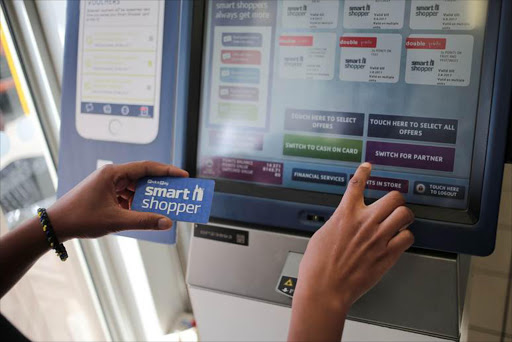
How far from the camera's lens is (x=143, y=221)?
35.7 inches

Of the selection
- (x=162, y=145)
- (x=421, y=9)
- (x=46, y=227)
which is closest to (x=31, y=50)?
(x=162, y=145)

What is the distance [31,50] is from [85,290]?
95 centimetres

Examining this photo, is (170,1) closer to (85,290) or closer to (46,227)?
(46,227)

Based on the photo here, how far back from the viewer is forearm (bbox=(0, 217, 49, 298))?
97 centimetres

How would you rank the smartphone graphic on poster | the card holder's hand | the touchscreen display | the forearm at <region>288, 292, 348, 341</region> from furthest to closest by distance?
the smartphone graphic on poster → the card holder's hand → the touchscreen display → the forearm at <region>288, 292, 348, 341</region>

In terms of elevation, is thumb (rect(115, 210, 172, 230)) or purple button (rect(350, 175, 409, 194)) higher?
purple button (rect(350, 175, 409, 194))

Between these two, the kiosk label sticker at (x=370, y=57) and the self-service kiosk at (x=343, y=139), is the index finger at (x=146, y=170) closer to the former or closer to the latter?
the self-service kiosk at (x=343, y=139)

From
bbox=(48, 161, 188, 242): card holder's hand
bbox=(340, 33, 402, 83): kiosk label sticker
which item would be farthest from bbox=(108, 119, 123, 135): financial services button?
bbox=(340, 33, 402, 83): kiosk label sticker

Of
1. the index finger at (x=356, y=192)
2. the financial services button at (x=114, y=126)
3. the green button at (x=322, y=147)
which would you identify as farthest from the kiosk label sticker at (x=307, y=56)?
the financial services button at (x=114, y=126)

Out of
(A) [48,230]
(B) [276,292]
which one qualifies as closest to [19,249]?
(A) [48,230]

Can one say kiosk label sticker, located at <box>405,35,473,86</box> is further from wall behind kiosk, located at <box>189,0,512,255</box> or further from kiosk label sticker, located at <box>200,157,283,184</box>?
kiosk label sticker, located at <box>200,157,283,184</box>

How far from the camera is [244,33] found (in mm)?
987

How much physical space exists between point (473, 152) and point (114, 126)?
0.85 meters

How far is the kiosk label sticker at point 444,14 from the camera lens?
82cm
